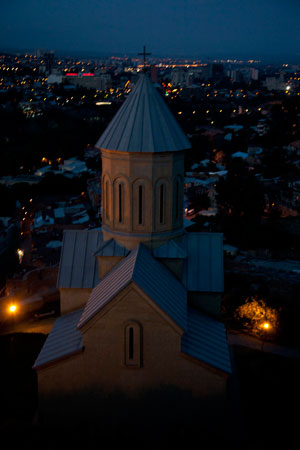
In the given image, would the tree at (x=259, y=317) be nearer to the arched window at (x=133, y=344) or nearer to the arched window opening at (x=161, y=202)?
the arched window opening at (x=161, y=202)

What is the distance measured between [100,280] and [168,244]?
143cm

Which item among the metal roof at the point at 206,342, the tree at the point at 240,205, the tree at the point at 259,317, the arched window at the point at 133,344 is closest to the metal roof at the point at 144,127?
the arched window at the point at 133,344

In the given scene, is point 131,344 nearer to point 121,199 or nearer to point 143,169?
point 121,199

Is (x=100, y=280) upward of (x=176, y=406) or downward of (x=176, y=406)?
upward

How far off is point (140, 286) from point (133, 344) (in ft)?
2.94

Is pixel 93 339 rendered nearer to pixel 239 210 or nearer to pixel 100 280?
pixel 100 280

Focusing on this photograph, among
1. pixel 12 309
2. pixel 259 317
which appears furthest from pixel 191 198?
pixel 12 309

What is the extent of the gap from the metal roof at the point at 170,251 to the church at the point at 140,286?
18 millimetres

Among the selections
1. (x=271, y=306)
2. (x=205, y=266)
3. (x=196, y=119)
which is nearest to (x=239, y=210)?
(x=271, y=306)

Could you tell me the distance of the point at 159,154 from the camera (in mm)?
7363

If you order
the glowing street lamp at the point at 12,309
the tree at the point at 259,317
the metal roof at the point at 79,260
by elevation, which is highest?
the metal roof at the point at 79,260

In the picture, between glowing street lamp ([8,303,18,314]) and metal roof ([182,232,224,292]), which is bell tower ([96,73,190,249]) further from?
glowing street lamp ([8,303,18,314])

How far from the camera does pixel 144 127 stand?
24.2 feet

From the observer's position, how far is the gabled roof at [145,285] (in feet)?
20.4
